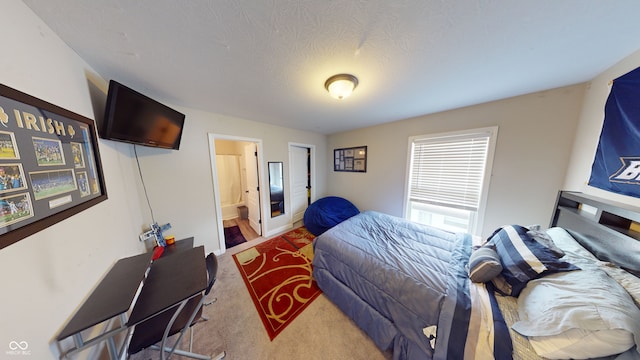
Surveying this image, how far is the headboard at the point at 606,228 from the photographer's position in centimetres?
89

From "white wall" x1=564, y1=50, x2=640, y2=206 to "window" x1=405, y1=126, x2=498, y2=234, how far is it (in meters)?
0.55

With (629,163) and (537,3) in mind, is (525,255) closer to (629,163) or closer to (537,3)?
(629,163)

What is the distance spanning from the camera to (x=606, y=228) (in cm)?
103

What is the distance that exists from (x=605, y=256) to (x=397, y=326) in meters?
1.37

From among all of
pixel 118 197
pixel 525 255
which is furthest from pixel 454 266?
pixel 118 197

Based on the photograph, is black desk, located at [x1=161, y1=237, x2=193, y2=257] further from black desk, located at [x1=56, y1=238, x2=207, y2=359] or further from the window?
the window

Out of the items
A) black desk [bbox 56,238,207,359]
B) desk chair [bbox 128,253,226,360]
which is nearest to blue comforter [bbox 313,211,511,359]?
desk chair [bbox 128,253,226,360]

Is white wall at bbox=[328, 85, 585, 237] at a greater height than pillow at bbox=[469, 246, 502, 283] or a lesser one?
greater

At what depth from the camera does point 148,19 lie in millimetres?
826

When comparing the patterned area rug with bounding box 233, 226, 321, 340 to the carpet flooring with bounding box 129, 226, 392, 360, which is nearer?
the carpet flooring with bounding box 129, 226, 392, 360

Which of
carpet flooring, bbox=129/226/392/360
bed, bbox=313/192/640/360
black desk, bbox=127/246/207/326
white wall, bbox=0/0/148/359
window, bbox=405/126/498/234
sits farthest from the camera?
window, bbox=405/126/498/234

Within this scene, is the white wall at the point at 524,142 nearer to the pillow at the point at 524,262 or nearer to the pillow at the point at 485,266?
the pillow at the point at 524,262

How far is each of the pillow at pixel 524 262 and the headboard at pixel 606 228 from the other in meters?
0.27

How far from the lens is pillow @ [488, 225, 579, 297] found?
3.13ft
